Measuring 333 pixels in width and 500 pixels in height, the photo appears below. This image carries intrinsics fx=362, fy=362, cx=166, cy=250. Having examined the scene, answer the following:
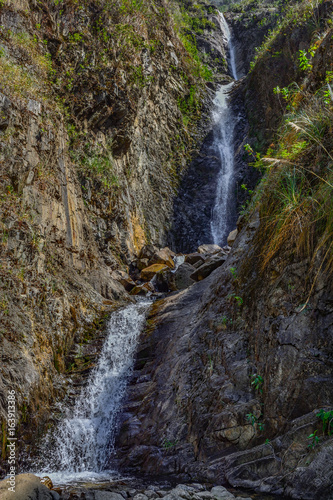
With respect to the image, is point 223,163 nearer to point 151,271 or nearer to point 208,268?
point 151,271

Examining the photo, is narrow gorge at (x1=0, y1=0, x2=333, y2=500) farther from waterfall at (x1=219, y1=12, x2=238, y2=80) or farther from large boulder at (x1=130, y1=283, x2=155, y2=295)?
waterfall at (x1=219, y1=12, x2=238, y2=80)

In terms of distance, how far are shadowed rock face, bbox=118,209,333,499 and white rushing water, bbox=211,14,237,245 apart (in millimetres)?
10758

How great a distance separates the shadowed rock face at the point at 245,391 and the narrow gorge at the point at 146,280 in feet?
0.07

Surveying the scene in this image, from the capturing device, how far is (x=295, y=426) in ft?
11.7

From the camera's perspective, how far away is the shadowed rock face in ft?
11.7

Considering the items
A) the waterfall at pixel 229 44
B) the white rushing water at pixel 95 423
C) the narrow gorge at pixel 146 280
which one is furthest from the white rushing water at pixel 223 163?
the white rushing water at pixel 95 423

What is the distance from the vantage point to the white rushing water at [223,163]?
17703 millimetres

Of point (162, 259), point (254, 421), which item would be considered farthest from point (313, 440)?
point (162, 259)

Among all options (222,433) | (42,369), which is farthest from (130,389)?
(222,433)

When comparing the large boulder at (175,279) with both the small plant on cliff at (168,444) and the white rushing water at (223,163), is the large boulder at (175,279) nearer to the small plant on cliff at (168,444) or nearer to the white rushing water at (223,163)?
the white rushing water at (223,163)

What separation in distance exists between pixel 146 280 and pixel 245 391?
8.35 meters

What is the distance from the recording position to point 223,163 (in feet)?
65.5

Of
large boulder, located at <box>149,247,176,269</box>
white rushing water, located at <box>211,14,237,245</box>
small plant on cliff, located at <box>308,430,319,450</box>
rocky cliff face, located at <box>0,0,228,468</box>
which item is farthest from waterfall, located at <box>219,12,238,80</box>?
small plant on cliff, located at <box>308,430,319,450</box>

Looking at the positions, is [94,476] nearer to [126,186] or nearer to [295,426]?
[295,426]
